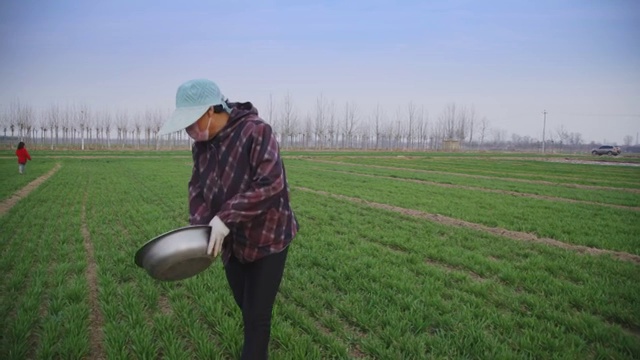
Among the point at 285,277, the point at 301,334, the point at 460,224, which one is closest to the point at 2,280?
the point at 285,277

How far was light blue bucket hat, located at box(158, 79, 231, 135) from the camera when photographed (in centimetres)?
229

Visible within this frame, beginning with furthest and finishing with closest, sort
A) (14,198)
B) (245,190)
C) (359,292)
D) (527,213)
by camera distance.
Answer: (14,198)
(527,213)
(359,292)
(245,190)

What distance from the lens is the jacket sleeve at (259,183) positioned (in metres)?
2.21

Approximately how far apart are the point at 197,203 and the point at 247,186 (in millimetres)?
575

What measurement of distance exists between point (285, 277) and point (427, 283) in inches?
76.4

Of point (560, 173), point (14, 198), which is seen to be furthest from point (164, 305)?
point (560, 173)

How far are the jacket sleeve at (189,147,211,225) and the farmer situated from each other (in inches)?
3.4

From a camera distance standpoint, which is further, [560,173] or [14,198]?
[560,173]

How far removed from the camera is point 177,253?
2303mm

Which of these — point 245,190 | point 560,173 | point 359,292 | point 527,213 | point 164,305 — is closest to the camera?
point 245,190

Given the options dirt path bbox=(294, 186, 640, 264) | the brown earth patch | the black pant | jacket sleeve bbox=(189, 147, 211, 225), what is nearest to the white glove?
the black pant

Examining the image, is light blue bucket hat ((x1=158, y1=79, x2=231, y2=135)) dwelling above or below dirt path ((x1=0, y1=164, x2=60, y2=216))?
above

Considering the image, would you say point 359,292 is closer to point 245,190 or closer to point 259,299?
point 259,299

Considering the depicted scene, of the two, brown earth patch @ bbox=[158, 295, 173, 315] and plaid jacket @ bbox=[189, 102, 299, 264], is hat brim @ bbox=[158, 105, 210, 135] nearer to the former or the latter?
plaid jacket @ bbox=[189, 102, 299, 264]
